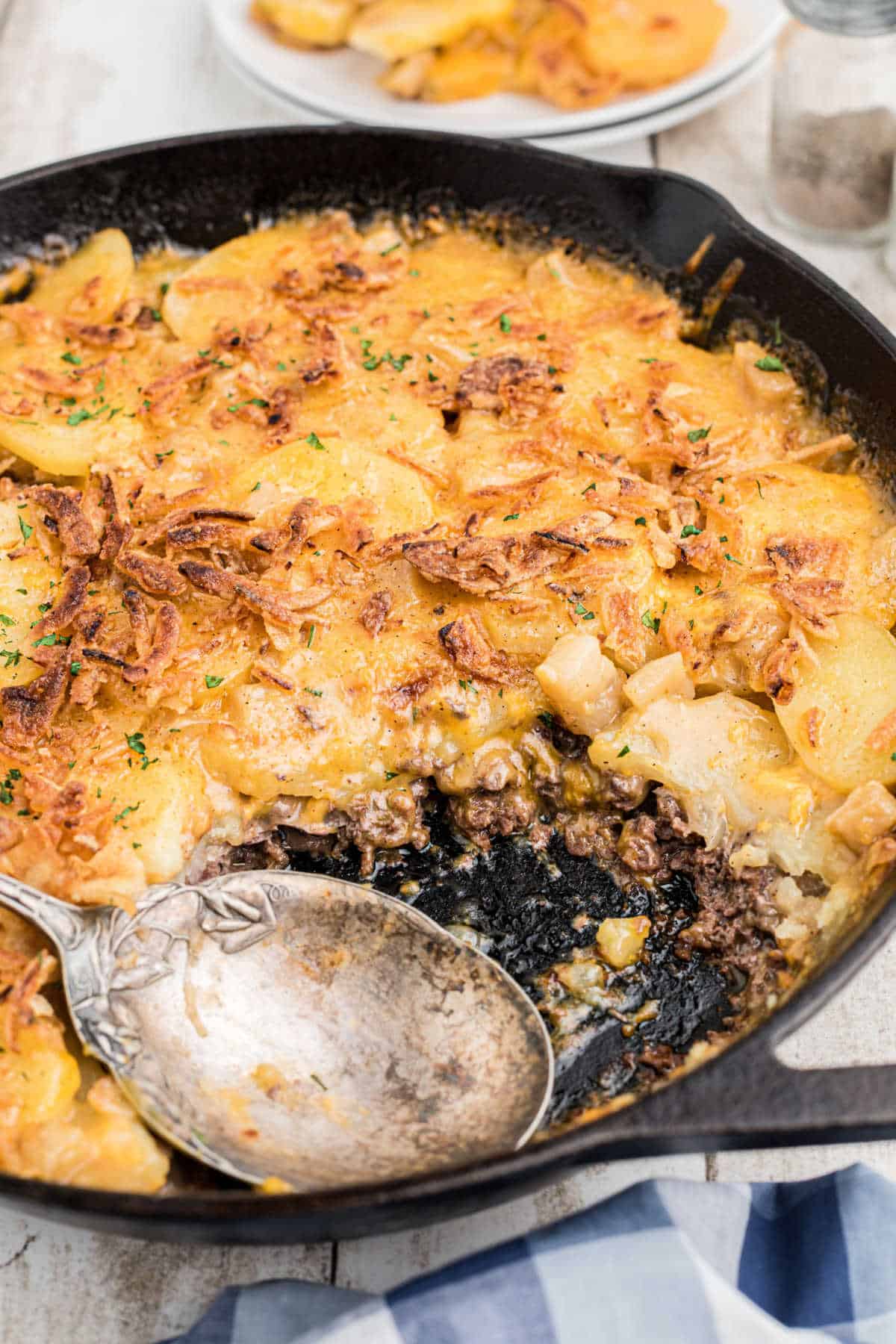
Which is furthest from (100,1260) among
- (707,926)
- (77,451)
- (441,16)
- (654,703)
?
(441,16)

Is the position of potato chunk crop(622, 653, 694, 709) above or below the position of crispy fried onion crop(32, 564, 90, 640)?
above

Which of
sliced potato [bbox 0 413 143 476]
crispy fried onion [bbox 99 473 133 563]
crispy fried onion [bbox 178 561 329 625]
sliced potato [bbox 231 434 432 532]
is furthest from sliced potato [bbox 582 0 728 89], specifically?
crispy fried onion [bbox 178 561 329 625]

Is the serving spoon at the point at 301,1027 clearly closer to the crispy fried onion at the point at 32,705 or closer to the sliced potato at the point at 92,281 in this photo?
the crispy fried onion at the point at 32,705

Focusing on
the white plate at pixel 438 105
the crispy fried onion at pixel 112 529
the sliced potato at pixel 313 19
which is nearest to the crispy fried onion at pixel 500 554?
the crispy fried onion at pixel 112 529

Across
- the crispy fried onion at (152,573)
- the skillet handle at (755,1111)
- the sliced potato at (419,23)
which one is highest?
the sliced potato at (419,23)

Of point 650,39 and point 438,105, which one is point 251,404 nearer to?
point 438,105

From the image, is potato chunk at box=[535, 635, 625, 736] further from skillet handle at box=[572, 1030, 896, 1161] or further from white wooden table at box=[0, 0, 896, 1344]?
skillet handle at box=[572, 1030, 896, 1161]

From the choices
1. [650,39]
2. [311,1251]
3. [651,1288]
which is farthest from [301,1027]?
[650,39]
